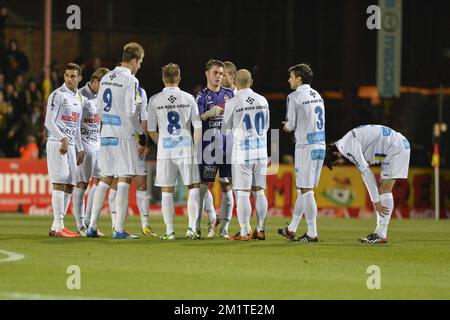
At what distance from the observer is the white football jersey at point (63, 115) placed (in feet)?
56.2

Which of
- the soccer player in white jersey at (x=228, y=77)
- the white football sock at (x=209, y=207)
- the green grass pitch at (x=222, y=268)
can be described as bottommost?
the green grass pitch at (x=222, y=268)

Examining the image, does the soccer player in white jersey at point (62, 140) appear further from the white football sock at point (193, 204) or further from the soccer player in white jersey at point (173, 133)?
the white football sock at point (193, 204)

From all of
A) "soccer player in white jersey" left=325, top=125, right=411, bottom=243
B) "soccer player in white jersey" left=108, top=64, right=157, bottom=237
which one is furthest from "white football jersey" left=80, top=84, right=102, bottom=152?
"soccer player in white jersey" left=325, top=125, right=411, bottom=243

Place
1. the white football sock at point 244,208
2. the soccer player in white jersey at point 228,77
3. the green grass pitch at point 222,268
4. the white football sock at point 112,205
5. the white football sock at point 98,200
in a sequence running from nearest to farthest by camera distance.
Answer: the green grass pitch at point 222,268 < the white football sock at point 244,208 < the white football sock at point 98,200 < the soccer player in white jersey at point 228,77 < the white football sock at point 112,205

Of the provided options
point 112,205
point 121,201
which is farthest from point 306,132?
point 112,205

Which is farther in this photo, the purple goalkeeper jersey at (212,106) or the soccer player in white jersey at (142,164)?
the purple goalkeeper jersey at (212,106)

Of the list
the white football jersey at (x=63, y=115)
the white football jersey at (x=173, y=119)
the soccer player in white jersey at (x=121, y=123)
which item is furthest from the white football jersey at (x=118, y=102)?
the white football jersey at (x=63, y=115)

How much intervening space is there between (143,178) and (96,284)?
5.97m

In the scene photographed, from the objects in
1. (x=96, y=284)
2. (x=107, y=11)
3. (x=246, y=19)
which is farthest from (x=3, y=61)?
(x=96, y=284)

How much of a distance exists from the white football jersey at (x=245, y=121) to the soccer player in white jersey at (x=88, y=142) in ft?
8.27

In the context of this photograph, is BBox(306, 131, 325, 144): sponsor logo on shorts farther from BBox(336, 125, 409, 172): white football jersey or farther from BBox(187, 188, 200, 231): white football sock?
BBox(187, 188, 200, 231): white football sock

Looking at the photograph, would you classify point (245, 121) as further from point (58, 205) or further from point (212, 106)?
point (58, 205)

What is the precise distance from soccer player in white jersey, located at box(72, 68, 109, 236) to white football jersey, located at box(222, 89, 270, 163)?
2.52 m
